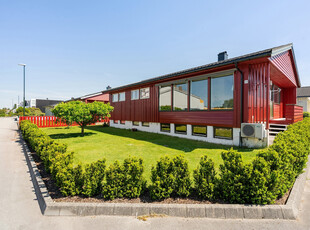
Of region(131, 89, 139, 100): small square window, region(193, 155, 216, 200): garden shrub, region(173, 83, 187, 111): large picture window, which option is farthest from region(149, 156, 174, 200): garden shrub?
region(131, 89, 139, 100): small square window

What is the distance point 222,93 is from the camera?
8203 millimetres

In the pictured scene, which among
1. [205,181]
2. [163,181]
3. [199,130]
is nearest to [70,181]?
[163,181]

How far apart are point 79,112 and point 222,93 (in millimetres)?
9178

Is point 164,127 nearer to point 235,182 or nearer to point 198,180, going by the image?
point 198,180

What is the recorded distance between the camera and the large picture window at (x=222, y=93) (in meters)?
7.90

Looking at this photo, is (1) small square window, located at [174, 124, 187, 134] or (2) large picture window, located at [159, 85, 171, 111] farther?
(2) large picture window, located at [159, 85, 171, 111]

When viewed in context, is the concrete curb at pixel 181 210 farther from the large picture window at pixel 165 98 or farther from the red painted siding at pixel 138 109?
the red painted siding at pixel 138 109

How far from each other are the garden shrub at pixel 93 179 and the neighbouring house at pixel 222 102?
6651 mm

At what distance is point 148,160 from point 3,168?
16.6ft

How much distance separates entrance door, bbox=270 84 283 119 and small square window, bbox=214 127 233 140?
582 cm

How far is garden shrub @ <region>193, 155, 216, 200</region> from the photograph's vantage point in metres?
3.04

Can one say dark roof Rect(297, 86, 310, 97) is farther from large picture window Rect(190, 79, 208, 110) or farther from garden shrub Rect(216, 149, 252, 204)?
garden shrub Rect(216, 149, 252, 204)

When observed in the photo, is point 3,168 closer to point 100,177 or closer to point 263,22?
point 100,177

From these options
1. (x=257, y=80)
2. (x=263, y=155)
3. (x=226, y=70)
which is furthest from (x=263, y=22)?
(x=263, y=155)
